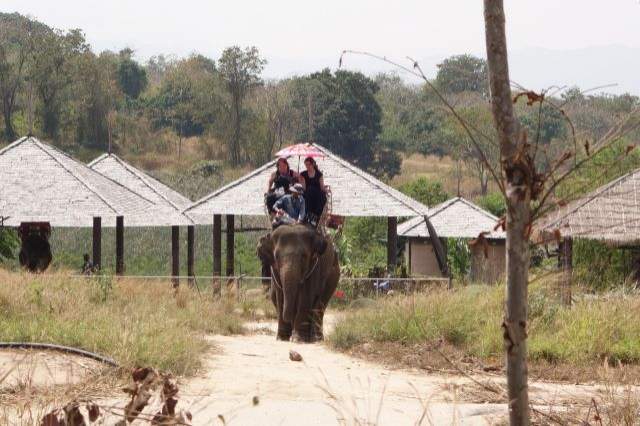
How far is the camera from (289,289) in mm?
15266

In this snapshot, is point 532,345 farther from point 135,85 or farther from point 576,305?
point 135,85

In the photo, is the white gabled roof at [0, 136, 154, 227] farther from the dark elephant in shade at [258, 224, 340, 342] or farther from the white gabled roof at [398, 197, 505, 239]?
the white gabled roof at [398, 197, 505, 239]

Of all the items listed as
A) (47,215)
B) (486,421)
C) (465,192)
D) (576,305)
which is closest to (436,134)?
(465,192)

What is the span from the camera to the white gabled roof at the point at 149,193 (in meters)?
25.5

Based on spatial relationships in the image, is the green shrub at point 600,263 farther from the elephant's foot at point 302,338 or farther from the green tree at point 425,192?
the green tree at point 425,192

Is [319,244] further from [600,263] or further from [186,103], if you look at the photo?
[186,103]

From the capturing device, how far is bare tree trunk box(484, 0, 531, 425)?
13.8ft

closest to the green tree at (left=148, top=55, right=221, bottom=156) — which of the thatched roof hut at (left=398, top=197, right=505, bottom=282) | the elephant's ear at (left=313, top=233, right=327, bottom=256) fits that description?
the thatched roof hut at (left=398, top=197, right=505, bottom=282)

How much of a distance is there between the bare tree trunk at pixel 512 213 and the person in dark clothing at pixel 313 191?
1127 cm

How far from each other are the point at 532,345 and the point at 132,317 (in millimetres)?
3651

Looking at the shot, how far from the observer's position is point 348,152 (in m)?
57.4

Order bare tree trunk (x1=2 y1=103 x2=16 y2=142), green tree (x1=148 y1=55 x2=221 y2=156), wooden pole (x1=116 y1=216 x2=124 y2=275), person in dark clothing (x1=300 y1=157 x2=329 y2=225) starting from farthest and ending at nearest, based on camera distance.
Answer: green tree (x1=148 y1=55 x2=221 y2=156)
bare tree trunk (x1=2 y1=103 x2=16 y2=142)
wooden pole (x1=116 y1=216 x2=124 y2=275)
person in dark clothing (x1=300 y1=157 x2=329 y2=225)

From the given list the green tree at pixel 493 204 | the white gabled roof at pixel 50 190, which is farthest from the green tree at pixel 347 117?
the white gabled roof at pixel 50 190

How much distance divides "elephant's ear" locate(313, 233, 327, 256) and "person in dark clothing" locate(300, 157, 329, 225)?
300mm
